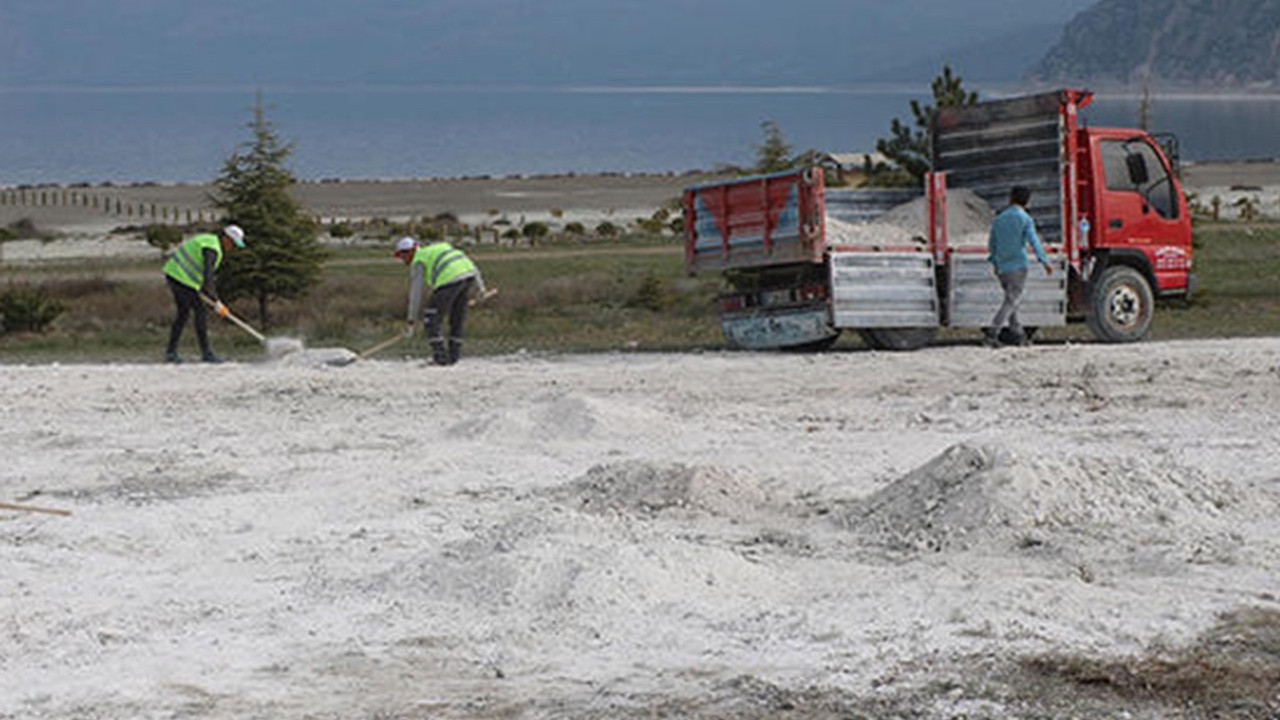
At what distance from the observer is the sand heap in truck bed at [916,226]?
901 inches

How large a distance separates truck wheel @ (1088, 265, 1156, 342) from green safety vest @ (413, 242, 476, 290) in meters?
7.15

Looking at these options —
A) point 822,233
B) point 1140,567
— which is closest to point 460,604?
point 1140,567

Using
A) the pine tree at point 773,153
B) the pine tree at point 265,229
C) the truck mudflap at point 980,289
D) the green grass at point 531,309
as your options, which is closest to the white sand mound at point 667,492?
the truck mudflap at point 980,289

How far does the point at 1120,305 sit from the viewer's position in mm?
23625

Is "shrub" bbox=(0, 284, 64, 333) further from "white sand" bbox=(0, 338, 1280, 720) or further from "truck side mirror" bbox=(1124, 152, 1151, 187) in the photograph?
"truck side mirror" bbox=(1124, 152, 1151, 187)

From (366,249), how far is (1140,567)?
50302mm

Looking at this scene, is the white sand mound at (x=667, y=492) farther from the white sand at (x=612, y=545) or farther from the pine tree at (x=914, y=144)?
the pine tree at (x=914, y=144)

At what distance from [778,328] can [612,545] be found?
491 inches

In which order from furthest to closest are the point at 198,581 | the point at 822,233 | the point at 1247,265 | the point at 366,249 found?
the point at 366,249 < the point at 1247,265 < the point at 822,233 < the point at 198,581

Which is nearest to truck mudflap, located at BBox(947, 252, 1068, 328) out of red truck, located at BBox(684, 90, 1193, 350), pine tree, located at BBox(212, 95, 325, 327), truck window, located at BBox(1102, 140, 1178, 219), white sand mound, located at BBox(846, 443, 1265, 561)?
red truck, located at BBox(684, 90, 1193, 350)

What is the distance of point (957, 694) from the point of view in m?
8.57

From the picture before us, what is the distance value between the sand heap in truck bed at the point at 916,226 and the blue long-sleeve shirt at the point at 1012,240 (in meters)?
1.38

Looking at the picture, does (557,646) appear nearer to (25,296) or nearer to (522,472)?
(522,472)

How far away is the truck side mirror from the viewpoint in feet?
76.6
